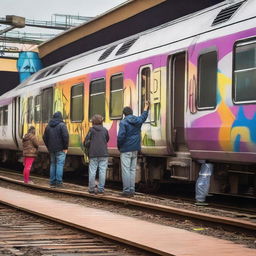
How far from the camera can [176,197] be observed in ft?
41.8

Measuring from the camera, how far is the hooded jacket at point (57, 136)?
14492 mm

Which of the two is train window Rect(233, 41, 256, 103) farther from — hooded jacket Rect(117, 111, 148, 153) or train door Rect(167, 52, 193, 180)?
hooded jacket Rect(117, 111, 148, 153)

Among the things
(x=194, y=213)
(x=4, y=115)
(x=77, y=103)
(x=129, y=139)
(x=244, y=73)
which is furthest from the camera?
(x=4, y=115)

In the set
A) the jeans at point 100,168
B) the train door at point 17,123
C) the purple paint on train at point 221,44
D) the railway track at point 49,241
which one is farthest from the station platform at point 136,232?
the train door at point 17,123

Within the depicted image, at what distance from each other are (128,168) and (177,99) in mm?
1592

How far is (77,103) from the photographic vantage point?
633 inches

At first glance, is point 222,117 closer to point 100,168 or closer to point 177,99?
point 177,99

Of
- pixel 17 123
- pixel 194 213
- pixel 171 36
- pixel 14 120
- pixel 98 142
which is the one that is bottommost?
pixel 194 213

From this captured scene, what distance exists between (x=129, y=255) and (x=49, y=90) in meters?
12.5

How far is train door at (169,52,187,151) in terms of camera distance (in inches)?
452

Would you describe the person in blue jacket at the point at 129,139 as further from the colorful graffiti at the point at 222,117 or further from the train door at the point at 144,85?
the colorful graffiti at the point at 222,117

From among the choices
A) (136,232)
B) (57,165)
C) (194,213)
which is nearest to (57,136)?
(57,165)

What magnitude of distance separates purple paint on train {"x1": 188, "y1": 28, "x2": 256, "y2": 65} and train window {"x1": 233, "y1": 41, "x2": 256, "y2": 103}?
5.2 inches

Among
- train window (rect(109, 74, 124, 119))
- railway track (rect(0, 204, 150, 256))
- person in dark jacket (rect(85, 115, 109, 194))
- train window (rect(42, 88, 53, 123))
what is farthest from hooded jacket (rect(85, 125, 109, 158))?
train window (rect(42, 88, 53, 123))
